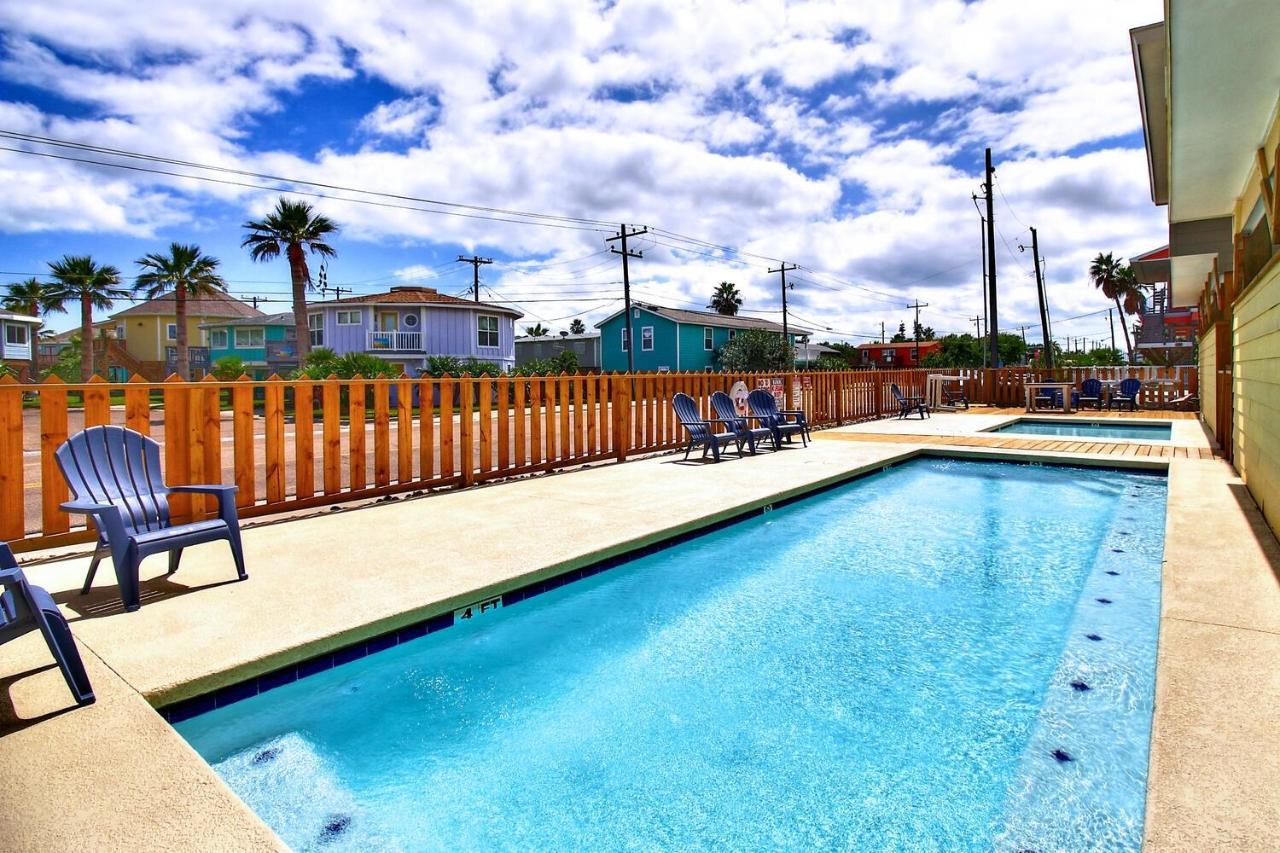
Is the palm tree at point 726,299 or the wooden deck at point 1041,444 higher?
the palm tree at point 726,299

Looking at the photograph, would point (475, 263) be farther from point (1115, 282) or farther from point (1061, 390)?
point (1115, 282)

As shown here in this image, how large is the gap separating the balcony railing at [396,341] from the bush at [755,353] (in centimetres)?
1644

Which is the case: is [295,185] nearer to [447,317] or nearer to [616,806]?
[447,317]

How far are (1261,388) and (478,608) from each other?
19.6 feet

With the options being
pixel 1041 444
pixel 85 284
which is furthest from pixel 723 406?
pixel 85 284

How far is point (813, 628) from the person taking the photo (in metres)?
3.92

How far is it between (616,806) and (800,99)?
53.8 ft

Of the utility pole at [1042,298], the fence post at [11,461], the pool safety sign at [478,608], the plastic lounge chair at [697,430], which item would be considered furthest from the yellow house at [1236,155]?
the utility pole at [1042,298]

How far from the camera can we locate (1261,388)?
206 inches

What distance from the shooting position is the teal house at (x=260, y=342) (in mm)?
42688

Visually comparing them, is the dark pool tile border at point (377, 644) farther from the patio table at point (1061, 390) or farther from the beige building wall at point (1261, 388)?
the patio table at point (1061, 390)

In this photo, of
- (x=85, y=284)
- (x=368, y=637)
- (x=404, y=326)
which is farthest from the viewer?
(x=85, y=284)

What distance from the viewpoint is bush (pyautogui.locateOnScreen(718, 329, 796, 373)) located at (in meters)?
37.0

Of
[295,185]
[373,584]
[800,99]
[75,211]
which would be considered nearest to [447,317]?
[295,185]
